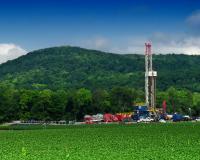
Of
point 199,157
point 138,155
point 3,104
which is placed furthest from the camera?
point 3,104

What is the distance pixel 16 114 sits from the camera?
19250 centimetres

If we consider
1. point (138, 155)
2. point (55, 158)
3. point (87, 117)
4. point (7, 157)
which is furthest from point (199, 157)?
point (87, 117)

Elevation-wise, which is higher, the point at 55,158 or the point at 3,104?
the point at 3,104

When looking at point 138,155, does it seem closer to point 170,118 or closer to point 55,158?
point 55,158

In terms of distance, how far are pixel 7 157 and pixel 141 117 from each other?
14724cm

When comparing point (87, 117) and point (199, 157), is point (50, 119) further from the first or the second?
point (199, 157)

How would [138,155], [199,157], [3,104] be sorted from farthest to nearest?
1. [3,104]
2. [138,155]
3. [199,157]

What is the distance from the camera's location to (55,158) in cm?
4394

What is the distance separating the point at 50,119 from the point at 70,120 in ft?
25.8

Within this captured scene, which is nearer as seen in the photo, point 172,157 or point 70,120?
point 172,157

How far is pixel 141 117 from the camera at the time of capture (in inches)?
7539

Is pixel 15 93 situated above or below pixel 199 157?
above

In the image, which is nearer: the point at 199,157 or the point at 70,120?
the point at 199,157

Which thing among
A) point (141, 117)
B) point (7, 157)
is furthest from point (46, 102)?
point (7, 157)
